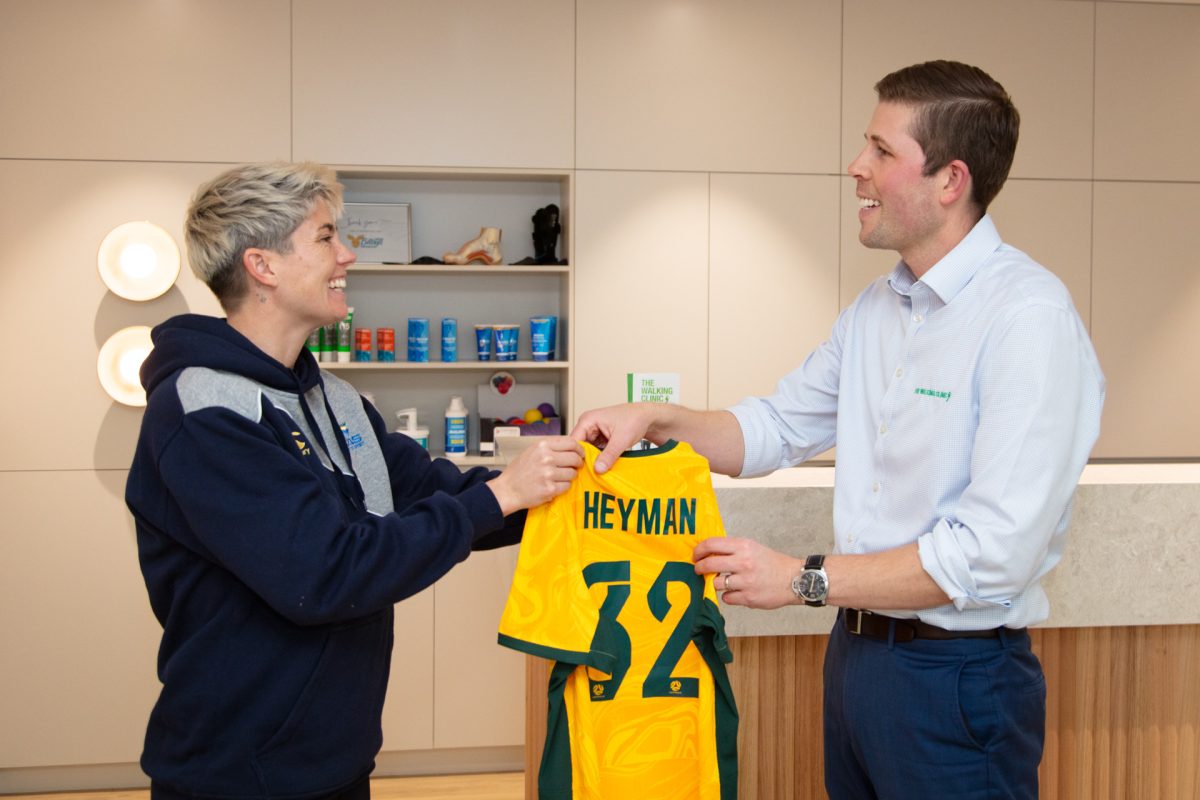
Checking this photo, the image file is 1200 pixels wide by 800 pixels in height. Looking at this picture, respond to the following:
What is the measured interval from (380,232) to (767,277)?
5.00ft

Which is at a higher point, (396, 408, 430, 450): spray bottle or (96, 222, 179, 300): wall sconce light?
(96, 222, 179, 300): wall sconce light

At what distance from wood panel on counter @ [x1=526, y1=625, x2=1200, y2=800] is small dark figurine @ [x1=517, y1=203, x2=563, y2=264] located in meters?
2.04

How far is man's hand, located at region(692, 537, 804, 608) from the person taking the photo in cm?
163

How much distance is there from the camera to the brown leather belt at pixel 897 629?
63.1 inches

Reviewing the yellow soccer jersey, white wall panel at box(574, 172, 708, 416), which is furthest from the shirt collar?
white wall panel at box(574, 172, 708, 416)

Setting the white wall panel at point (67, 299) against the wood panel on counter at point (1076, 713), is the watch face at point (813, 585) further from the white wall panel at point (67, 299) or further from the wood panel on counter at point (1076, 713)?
the white wall panel at point (67, 299)

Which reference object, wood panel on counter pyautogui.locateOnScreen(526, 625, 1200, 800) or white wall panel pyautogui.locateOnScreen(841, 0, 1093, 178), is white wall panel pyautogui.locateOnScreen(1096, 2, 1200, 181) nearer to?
white wall panel pyautogui.locateOnScreen(841, 0, 1093, 178)

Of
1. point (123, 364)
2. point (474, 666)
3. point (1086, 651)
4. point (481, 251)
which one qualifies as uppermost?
point (481, 251)

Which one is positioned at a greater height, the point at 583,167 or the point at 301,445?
the point at 583,167

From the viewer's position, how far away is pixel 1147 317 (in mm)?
4184

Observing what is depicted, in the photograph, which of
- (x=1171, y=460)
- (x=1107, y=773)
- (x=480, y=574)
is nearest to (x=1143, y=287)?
(x=1171, y=460)

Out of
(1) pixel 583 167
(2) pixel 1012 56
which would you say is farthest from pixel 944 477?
(2) pixel 1012 56

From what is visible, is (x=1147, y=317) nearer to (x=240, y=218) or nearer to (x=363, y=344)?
(x=363, y=344)

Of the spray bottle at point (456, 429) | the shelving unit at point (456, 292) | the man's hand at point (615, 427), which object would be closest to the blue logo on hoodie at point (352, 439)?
the man's hand at point (615, 427)
